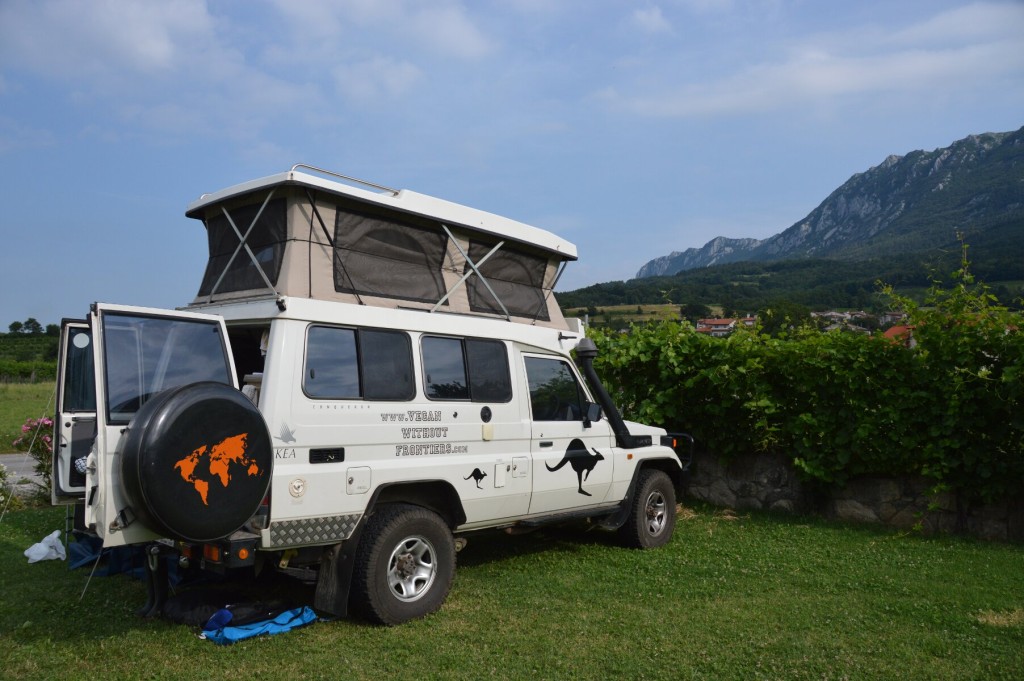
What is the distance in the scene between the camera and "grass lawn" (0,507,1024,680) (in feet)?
15.1

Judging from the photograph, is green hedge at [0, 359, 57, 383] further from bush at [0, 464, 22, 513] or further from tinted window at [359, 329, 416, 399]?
tinted window at [359, 329, 416, 399]

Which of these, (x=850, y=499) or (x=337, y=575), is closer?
(x=337, y=575)

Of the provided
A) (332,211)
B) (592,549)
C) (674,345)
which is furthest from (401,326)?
(674,345)

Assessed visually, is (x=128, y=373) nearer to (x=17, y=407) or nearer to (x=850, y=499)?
(x=850, y=499)

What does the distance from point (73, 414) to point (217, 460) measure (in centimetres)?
186

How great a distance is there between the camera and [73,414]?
5.50m

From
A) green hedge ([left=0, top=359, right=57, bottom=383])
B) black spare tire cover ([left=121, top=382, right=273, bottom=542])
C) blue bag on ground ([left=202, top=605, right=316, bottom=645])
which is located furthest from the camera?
green hedge ([left=0, top=359, right=57, bottom=383])

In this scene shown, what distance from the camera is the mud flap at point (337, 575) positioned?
16.5 feet

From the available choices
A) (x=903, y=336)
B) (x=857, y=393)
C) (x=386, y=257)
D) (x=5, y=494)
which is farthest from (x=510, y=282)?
(x=5, y=494)

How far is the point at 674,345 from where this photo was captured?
9891mm

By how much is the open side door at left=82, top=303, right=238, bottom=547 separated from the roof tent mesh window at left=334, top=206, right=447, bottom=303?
1.18m

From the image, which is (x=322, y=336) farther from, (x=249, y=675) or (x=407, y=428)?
(x=249, y=675)

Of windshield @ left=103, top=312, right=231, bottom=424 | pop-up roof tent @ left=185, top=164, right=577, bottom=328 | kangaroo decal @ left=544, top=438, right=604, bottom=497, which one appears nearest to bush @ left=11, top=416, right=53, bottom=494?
Answer: pop-up roof tent @ left=185, top=164, right=577, bottom=328

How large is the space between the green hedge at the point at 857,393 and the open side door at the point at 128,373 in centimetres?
615
